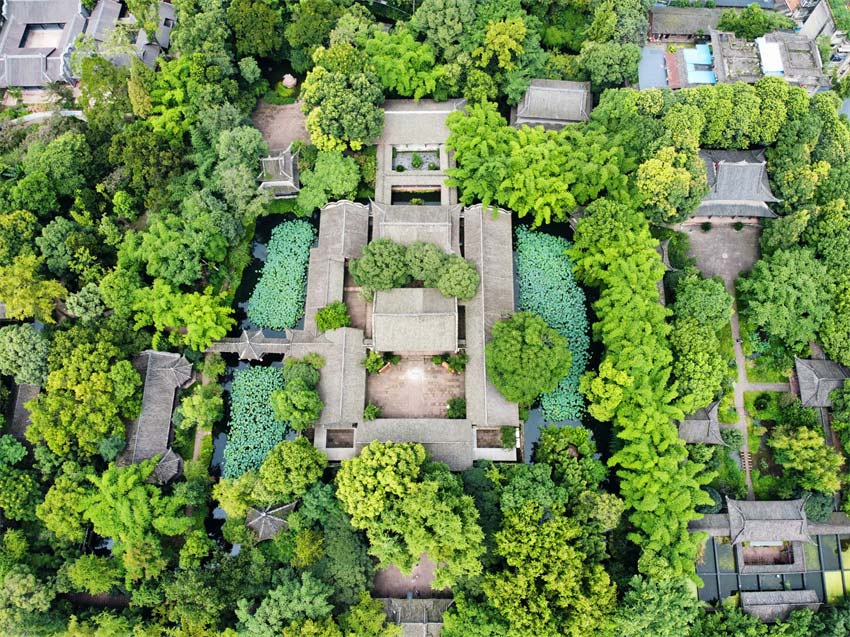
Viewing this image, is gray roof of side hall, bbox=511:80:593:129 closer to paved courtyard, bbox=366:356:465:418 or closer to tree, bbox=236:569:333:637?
paved courtyard, bbox=366:356:465:418

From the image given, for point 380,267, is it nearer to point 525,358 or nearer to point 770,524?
point 525,358

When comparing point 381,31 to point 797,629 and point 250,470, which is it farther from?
point 797,629

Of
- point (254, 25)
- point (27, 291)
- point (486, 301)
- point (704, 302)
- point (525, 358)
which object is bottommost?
point (525, 358)

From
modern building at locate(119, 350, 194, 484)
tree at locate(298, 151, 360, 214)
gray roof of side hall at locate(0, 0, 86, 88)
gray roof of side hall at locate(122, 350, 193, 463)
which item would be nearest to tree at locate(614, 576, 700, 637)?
modern building at locate(119, 350, 194, 484)

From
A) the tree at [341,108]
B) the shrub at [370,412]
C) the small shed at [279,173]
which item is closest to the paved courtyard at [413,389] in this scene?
the shrub at [370,412]

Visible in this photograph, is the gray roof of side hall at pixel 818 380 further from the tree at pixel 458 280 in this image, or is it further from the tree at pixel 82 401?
the tree at pixel 82 401

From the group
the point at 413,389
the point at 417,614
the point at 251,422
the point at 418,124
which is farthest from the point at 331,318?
the point at 417,614
